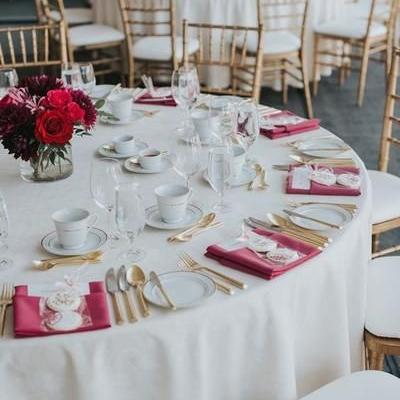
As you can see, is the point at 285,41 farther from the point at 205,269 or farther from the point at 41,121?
the point at 205,269

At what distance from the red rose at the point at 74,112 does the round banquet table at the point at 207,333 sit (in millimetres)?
217

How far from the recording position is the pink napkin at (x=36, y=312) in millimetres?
1277

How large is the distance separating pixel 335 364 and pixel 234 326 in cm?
41

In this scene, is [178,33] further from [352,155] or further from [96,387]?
[96,387]

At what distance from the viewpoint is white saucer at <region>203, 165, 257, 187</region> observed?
1.88 metres

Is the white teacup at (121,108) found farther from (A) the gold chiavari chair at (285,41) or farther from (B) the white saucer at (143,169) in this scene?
(A) the gold chiavari chair at (285,41)

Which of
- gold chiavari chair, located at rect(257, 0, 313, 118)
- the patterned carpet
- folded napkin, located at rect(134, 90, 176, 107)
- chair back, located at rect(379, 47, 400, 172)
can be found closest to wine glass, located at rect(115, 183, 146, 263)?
folded napkin, located at rect(134, 90, 176, 107)

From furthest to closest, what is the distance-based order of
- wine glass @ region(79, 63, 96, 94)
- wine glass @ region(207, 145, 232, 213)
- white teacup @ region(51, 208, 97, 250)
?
wine glass @ region(79, 63, 96, 94) → wine glass @ region(207, 145, 232, 213) → white teacup @ region(51, 208, 97, 250)

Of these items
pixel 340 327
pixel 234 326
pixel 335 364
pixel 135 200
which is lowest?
pixel 335 364

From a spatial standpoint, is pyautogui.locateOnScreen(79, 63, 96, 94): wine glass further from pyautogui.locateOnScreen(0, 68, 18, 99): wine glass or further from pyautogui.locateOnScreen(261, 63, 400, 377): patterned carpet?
pyautogui.locateOnScreen(261, 63, 400, 377): patterned carpet

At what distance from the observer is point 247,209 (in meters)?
1.75

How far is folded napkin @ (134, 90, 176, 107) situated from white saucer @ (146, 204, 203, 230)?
959 millimetres

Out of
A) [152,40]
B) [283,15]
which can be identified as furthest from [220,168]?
[283,15]

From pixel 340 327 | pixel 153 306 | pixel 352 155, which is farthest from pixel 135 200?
pixel 352 155
